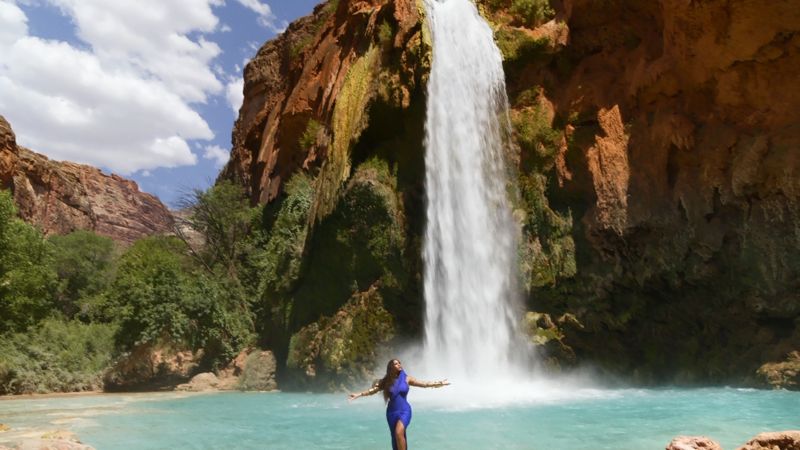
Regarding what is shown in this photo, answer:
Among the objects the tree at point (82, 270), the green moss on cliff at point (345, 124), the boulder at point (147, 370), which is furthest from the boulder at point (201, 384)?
the tree at point (82, 270)

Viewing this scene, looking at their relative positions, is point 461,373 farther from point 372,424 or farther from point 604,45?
point 604,45

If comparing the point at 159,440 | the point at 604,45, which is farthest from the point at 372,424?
the point at 604,45

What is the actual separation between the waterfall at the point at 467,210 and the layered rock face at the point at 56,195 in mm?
19671

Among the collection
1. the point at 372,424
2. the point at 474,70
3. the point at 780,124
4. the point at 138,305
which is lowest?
the point at 372,424

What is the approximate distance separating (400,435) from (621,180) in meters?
12.6

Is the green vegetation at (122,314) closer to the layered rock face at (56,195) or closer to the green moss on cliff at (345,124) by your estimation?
the green moss on cliff at (345,124)

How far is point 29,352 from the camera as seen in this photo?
2206cm

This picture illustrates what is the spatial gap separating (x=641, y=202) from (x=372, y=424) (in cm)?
986

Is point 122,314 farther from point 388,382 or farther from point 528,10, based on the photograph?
point 388,382

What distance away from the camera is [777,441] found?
4906 mm

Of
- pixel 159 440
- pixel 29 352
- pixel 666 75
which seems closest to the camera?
pixel 159 440

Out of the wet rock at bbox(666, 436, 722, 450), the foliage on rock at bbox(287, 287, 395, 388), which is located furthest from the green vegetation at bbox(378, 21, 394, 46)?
the wet rock at bbox(666, 436, 722, 450)

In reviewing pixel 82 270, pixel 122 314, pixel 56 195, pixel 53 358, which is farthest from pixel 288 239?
pixel 56 195

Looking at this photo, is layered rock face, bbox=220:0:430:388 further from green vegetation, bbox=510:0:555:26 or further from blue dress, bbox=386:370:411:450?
blue dress, bbox=386:370:411:450
